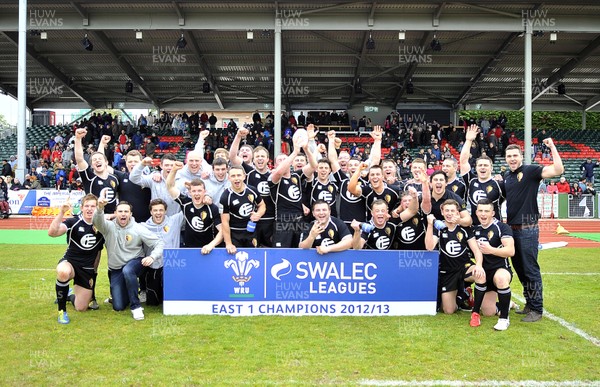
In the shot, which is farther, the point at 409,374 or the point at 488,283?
the point at 488,283

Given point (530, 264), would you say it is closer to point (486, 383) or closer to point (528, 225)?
point (528, 225)

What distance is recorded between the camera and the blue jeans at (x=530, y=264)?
20.8ft

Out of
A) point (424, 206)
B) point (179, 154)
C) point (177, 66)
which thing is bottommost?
point (424, 206)

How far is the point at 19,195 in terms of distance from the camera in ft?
70.6

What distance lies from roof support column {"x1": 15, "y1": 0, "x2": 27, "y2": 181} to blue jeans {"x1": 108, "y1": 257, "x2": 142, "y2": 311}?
635 inches

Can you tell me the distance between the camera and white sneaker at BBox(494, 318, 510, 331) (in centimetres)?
591

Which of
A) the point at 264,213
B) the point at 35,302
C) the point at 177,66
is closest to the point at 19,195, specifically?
the point at 177,66

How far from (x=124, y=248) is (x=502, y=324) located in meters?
4.62

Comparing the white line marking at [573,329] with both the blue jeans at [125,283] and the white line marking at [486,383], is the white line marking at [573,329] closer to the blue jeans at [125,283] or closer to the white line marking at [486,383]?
the white line marking at [486,383]

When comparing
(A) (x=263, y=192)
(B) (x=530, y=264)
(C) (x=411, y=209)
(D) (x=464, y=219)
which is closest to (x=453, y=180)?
(D) (x=464, y=219)

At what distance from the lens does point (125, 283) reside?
6691 mm

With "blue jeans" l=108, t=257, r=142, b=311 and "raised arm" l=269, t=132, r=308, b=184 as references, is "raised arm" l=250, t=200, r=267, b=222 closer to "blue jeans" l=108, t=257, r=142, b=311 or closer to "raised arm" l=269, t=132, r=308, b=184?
"raised arm" l=269, t=132, r=308, b=184

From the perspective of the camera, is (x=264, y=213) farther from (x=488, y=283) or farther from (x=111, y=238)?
(x=488, y=283)

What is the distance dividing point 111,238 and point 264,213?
77.4 inches
